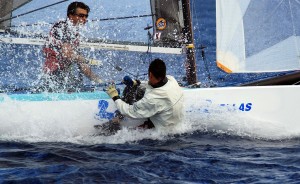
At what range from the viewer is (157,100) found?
5.46m

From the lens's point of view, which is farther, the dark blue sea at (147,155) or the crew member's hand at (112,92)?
the crew member's hand at (112,92)

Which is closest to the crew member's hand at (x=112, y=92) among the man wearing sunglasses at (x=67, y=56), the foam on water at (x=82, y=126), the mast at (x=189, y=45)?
the foam on water at (x=82, y=126)

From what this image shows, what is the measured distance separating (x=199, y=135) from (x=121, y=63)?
1.53 m

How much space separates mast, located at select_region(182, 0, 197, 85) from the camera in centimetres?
673

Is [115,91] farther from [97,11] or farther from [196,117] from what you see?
[97,11]

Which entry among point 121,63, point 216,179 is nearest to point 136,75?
point 121,63

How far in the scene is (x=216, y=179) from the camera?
4.34 m

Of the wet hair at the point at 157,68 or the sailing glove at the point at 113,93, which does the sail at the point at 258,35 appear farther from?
the sailing glove at the point at 113,93

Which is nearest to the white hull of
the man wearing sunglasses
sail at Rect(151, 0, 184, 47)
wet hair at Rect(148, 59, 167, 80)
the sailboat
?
the sailboat

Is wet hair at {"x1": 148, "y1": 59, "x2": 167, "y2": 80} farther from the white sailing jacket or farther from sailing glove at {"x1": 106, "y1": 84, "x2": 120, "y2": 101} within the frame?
sailing glove at {"x1": 106, "y1": 84, "x2": 120, "y2": 101}

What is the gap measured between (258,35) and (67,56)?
2.13 meters

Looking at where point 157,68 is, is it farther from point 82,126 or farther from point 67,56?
point 67,56

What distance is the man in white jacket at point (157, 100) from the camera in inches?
212

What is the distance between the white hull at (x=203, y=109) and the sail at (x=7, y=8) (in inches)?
54.3
